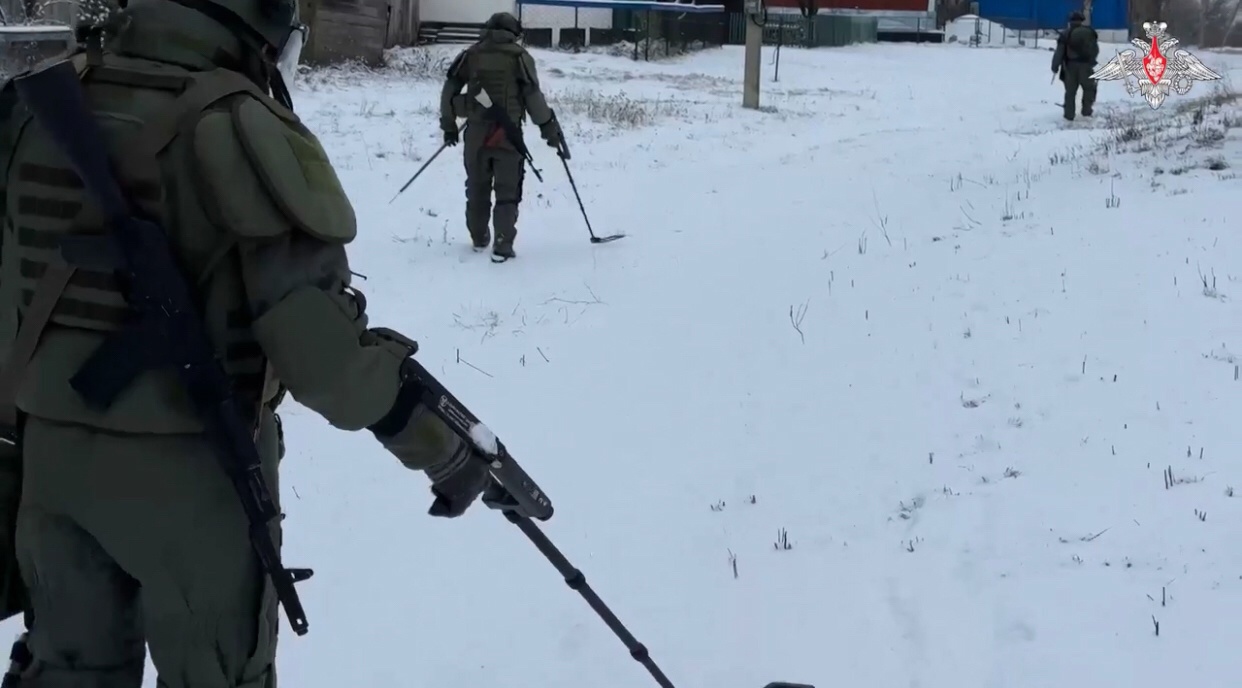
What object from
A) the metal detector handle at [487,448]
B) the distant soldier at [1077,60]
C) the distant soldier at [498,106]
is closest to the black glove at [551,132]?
the distant soldier at [498,106]

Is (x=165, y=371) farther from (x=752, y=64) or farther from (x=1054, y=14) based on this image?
(x=1054, y=14)

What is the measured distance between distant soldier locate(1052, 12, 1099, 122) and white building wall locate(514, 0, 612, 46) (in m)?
15.6

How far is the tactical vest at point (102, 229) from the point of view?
222 cm

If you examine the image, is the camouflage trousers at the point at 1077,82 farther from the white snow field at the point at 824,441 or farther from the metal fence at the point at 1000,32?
the metal fence at the point at 1000,32

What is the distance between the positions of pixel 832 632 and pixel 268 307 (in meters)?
2.65

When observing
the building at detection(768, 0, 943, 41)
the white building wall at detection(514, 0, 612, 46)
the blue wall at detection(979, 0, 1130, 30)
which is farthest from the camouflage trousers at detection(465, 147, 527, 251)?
the blue wall at detection(979, 0, 1130, 30)

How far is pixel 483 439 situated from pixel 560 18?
3094 cm

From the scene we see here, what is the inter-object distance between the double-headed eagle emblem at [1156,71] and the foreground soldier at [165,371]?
24.2m

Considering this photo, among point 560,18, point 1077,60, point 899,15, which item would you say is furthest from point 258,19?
point 899,15

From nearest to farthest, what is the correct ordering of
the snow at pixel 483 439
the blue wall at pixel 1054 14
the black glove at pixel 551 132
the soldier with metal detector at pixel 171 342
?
the soldier with metal detector at pixel 171 342 → the snow at pixel 483 439 → the black glove at pixel 551 132 → the blue wall at pixel 1054 14

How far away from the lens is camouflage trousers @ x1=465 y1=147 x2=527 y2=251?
9.53 meters

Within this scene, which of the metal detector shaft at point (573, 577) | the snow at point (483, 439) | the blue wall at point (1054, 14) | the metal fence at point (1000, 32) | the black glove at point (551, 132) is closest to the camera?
the snow at point (483, 439)

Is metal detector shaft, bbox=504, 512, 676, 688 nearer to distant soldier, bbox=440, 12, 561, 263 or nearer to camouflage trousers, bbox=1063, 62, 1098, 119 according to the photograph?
distant soldier, bbox=440, 12, 561, 263

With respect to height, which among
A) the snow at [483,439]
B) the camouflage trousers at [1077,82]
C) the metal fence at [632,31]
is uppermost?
the metal fence at [632,31]
